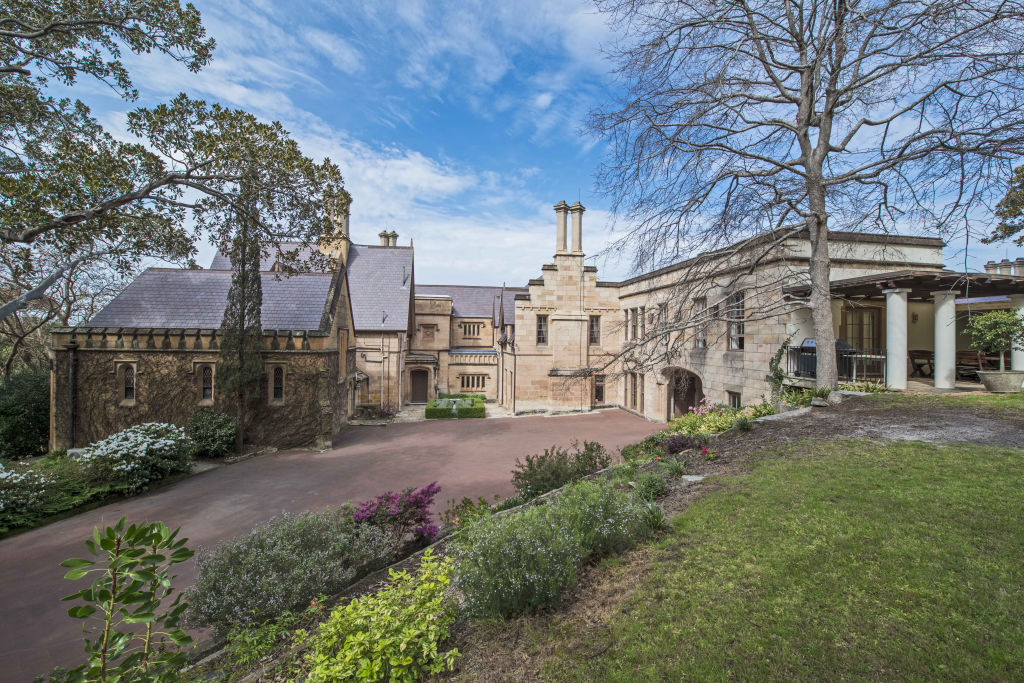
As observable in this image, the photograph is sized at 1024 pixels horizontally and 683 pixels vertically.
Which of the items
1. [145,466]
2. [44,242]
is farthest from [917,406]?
Result: [145,466]

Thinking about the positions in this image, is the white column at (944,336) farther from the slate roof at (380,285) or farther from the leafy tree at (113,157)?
the slate roof at (380,285)

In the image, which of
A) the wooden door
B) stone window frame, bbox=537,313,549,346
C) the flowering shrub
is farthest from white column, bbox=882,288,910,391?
the wooden door

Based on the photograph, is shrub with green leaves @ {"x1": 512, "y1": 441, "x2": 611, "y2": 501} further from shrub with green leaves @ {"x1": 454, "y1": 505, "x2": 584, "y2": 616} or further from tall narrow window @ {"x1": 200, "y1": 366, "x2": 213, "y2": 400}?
tall narrow window @ {"x1": 200, "y1": 366, "x2": 213, "y2": 400}

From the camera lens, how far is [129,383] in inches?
637

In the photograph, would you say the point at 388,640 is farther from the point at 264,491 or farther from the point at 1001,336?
the point at 1001,336

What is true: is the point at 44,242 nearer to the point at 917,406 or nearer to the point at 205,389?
the point at 205,389

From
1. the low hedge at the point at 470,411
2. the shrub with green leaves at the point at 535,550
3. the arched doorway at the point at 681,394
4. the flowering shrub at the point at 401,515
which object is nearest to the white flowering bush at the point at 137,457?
the flowering shrub at the point at 401,515

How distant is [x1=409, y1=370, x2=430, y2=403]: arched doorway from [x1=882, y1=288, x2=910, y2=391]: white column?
27008mm

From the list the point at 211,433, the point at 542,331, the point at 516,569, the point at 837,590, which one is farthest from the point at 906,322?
the point at 211,433

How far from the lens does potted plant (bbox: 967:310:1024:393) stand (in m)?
10.8

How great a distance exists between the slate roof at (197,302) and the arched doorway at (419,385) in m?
14.3

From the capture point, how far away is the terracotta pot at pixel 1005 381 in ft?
36.6

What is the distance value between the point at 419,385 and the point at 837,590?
1227 inches

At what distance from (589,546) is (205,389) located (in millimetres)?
17074
